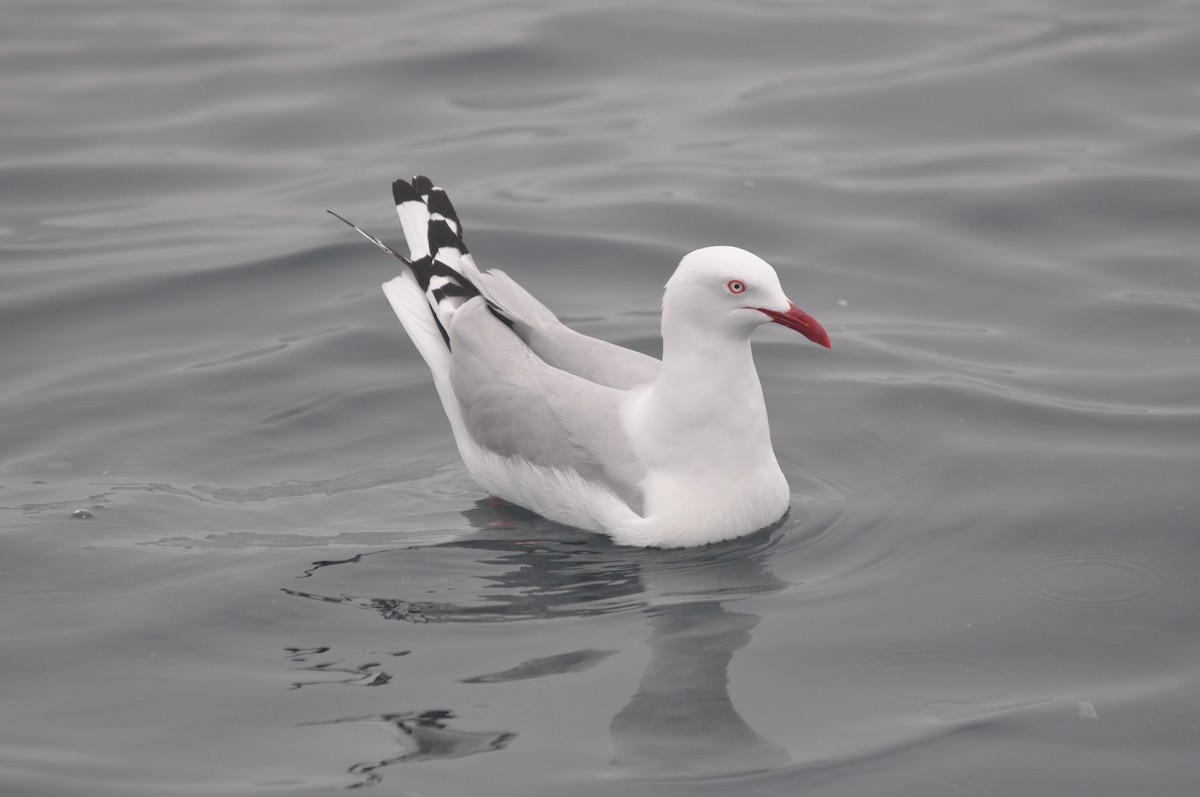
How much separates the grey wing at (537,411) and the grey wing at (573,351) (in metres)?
0.07

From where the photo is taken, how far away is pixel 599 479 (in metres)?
7.49

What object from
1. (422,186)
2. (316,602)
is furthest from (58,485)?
(422,186)

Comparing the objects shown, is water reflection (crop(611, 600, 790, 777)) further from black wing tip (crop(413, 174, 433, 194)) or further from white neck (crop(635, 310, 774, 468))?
black wing tip (crop(413, 174, 433, 194))

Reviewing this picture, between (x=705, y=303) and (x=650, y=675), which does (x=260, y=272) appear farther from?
(x=650, y=675)

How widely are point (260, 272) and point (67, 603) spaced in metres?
4.60

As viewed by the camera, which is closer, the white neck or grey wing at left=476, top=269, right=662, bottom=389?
the white neck

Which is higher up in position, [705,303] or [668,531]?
[705,303]

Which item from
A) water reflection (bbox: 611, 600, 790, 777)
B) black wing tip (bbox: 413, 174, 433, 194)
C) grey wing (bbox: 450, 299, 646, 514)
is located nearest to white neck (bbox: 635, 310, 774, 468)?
grey wing (bbox: 450, 299, 646, 514)

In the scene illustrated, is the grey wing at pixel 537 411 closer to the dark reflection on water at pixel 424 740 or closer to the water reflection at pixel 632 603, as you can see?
the water reflection at pixel 632 603

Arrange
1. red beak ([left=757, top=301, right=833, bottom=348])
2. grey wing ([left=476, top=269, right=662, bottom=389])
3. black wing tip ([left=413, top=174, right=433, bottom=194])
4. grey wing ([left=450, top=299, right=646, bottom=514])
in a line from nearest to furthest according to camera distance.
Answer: red beak ([left=757, top=301, right=833, bottom=348]) → grey wing ([left=450, top=299, right=646, bottom=514]) → grey wing ([left=476, top=269, right=662, bottom=389]) → black wing tip ([left=413, top=174, right=433, bottom=194])

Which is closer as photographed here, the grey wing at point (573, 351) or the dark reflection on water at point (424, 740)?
the dark reflection on water at point (424, 740)

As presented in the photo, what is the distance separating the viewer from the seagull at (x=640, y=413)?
7191 mm

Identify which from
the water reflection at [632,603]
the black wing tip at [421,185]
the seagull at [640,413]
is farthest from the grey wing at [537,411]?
the black wing tip at [421,185]

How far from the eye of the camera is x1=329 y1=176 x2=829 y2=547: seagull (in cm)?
719
